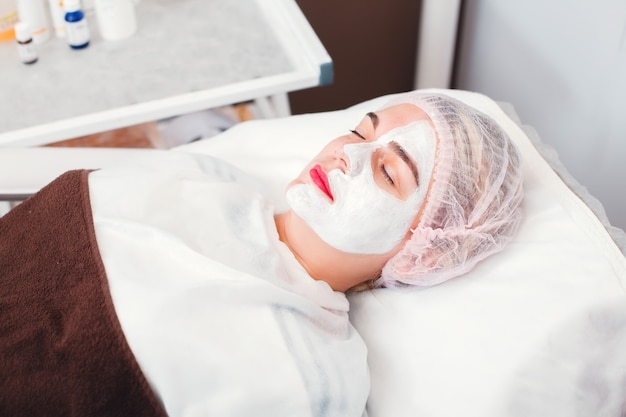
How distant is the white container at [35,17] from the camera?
1.55m

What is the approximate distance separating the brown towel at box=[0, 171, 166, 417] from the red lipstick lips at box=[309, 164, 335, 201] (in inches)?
13.6

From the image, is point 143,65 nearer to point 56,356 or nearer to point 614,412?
point 56,356

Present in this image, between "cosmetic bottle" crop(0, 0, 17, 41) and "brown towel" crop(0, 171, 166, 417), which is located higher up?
"cosmetic bottle" crop(0, 0, 17, 41)

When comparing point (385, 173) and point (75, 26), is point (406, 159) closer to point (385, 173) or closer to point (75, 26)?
point (385, 173)

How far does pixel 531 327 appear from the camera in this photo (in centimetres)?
107

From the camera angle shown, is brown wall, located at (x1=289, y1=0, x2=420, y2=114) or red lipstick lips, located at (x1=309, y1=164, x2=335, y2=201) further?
brown wall, located at (x1=289, y1=0, x2=420, y2=114)

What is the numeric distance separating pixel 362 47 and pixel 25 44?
964 mm

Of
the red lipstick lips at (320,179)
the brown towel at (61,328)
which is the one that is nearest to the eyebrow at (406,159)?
the red lipstick lips at (320,179)

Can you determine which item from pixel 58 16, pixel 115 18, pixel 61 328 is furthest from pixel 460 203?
pixel 58 16

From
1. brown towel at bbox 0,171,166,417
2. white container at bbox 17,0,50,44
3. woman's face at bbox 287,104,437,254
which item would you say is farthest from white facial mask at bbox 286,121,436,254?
white container at bbox 17,0,50,44

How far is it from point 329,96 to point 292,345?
1.30 meters

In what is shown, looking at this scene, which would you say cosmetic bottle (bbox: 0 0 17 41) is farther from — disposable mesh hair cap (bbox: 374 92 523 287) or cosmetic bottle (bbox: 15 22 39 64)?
disposable mesh hair cap (bbox: 374 92 523 287)

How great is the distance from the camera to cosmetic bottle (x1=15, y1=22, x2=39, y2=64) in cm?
148

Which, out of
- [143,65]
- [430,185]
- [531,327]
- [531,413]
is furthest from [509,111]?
[143,65]
